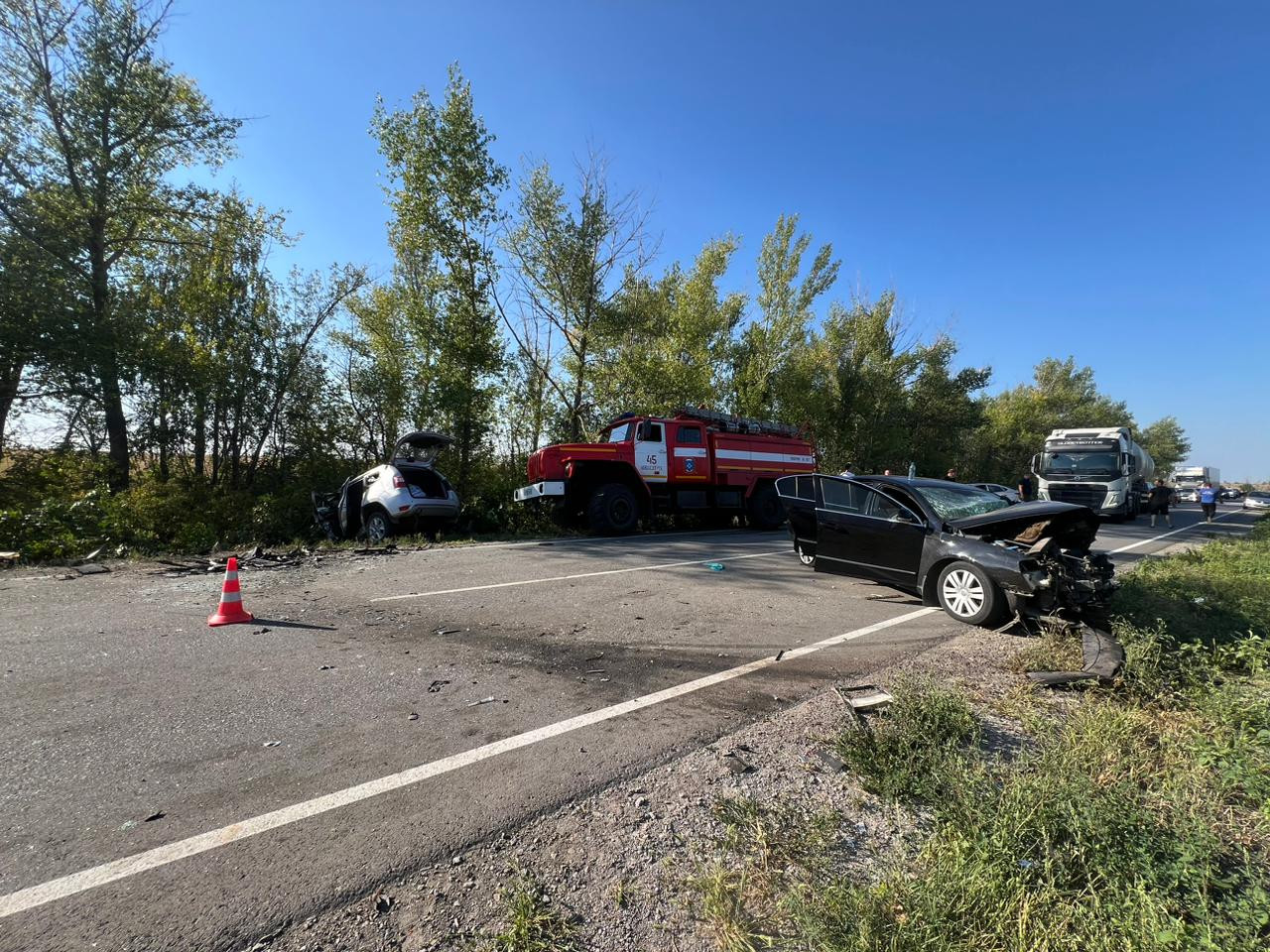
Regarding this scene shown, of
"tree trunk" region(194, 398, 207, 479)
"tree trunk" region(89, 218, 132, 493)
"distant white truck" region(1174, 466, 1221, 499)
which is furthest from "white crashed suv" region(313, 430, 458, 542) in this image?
"distant white truck" region(1174, 466, 1221, 499)

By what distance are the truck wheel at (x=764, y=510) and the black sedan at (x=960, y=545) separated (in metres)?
8.22

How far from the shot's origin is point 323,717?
335 cm

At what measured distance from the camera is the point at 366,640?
15.9ft

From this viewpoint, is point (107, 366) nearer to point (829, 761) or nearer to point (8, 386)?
point (8, 386)

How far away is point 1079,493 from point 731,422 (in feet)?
47.6

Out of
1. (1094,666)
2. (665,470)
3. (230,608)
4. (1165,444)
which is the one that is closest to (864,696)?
(1094,666)

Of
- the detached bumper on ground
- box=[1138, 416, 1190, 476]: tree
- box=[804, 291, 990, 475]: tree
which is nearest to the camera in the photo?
the detached bumper on ground

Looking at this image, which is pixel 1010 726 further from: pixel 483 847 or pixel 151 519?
pixel 151 519

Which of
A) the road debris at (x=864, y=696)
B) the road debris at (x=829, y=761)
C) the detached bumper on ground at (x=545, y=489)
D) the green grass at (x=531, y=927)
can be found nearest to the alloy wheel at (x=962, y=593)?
the road debris at (x=864, y=696)

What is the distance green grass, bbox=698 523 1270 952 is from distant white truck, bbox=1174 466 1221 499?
5926 cm

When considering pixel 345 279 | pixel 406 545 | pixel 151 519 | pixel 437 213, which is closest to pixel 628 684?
pixel 406 545

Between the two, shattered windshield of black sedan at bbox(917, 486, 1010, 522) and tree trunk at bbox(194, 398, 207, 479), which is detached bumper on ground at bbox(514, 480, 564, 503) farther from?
tree trunk at bbox(194, 398, 207, 479)

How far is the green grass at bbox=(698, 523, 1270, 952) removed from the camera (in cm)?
173

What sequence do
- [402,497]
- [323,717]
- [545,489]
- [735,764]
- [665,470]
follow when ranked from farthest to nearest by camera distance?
[665,470] → [545,489] → [402,497] → [323,717] → [735,764]
